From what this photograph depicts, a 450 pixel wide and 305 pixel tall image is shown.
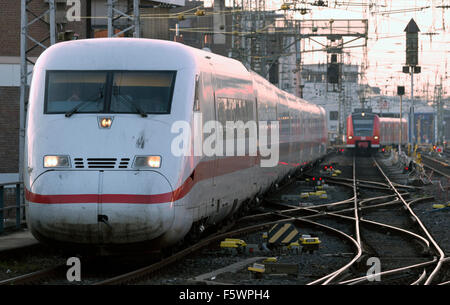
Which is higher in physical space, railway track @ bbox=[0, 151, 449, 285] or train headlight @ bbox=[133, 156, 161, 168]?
train headlight @ bbox=[133, 156, 161, 168]

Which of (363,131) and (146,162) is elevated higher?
(146,162)

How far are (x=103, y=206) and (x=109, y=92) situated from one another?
5.87 feet

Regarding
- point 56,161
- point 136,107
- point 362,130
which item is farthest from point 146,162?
point 362,130

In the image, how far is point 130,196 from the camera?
10125mm

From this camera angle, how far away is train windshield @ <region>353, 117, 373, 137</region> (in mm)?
62250

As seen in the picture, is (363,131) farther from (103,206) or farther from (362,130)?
(103,206)

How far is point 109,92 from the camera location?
11.1 meters

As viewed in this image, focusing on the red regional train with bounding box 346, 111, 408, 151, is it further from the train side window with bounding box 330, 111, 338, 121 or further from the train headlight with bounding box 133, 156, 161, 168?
the train side window with bounding box 330, 111, 338, 121

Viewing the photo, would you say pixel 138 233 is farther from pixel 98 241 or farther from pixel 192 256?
pixel 192 256

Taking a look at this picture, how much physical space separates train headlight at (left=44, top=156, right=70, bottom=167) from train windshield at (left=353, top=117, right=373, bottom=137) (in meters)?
53.3

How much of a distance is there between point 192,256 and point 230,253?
2.24 feet

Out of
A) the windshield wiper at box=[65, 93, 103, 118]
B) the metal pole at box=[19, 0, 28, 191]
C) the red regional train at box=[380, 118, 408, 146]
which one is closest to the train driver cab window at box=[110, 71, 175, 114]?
the windshield wiper at box=[65, 93, 103, 118]

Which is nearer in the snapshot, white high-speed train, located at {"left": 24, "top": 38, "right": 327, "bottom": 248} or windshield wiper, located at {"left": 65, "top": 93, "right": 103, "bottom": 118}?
white high-speed train, located at {"left": 24, "top": 38, "right": 327, "bottom": 248}

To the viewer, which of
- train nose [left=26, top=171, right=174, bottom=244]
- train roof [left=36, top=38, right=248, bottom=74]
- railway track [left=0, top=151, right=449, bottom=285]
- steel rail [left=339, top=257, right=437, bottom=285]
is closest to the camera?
steel rail [left=339, top=257, right=437, bottom=285]
